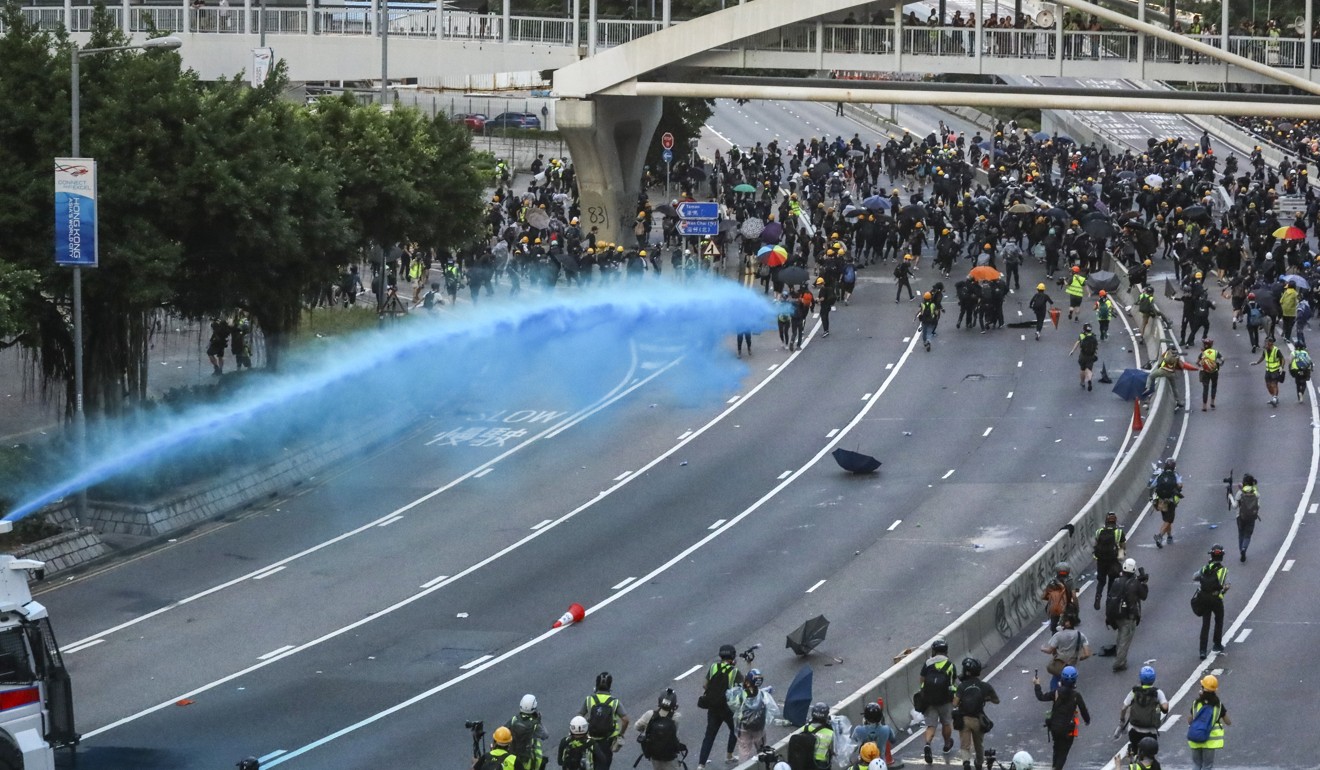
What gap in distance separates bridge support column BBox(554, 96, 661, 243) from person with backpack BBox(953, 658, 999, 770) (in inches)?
1734

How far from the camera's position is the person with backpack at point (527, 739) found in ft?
73.5

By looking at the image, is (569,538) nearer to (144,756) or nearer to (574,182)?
(144,756)

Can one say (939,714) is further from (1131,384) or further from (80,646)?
(1131,384)

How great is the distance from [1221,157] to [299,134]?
58851 millimetres

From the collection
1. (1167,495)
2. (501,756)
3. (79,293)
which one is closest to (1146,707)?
(501,756)

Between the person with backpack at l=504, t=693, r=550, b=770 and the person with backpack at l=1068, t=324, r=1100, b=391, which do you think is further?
the person with backpack at l=1068, t=324, r=1100, b=391

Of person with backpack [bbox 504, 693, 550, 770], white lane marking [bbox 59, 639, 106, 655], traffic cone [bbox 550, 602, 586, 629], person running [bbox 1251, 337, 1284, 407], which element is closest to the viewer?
person with backpack [bbox 504, 693, 550, 770]

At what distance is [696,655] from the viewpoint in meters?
31.3

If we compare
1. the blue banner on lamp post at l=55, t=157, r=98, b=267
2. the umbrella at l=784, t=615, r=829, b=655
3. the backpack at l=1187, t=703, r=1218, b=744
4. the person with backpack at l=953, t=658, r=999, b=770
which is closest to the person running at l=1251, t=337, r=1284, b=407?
the umbrella at l=784, t=615, r=829, b=655

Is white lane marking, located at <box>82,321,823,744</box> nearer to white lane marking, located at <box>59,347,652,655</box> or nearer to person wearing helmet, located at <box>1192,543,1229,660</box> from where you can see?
white lane marking, located at <box>59,347,652,655</box>

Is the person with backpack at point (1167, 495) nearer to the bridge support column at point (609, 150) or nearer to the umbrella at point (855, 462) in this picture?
the umbrella at point (855, 462)

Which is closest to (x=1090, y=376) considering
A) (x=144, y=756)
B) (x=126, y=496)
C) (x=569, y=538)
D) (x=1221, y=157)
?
(x=569, y=538)

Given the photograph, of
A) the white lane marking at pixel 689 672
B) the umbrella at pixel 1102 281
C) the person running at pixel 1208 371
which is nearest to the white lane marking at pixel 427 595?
the white lane marking at pixel 689 672

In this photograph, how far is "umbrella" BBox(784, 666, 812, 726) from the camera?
1043 inches
